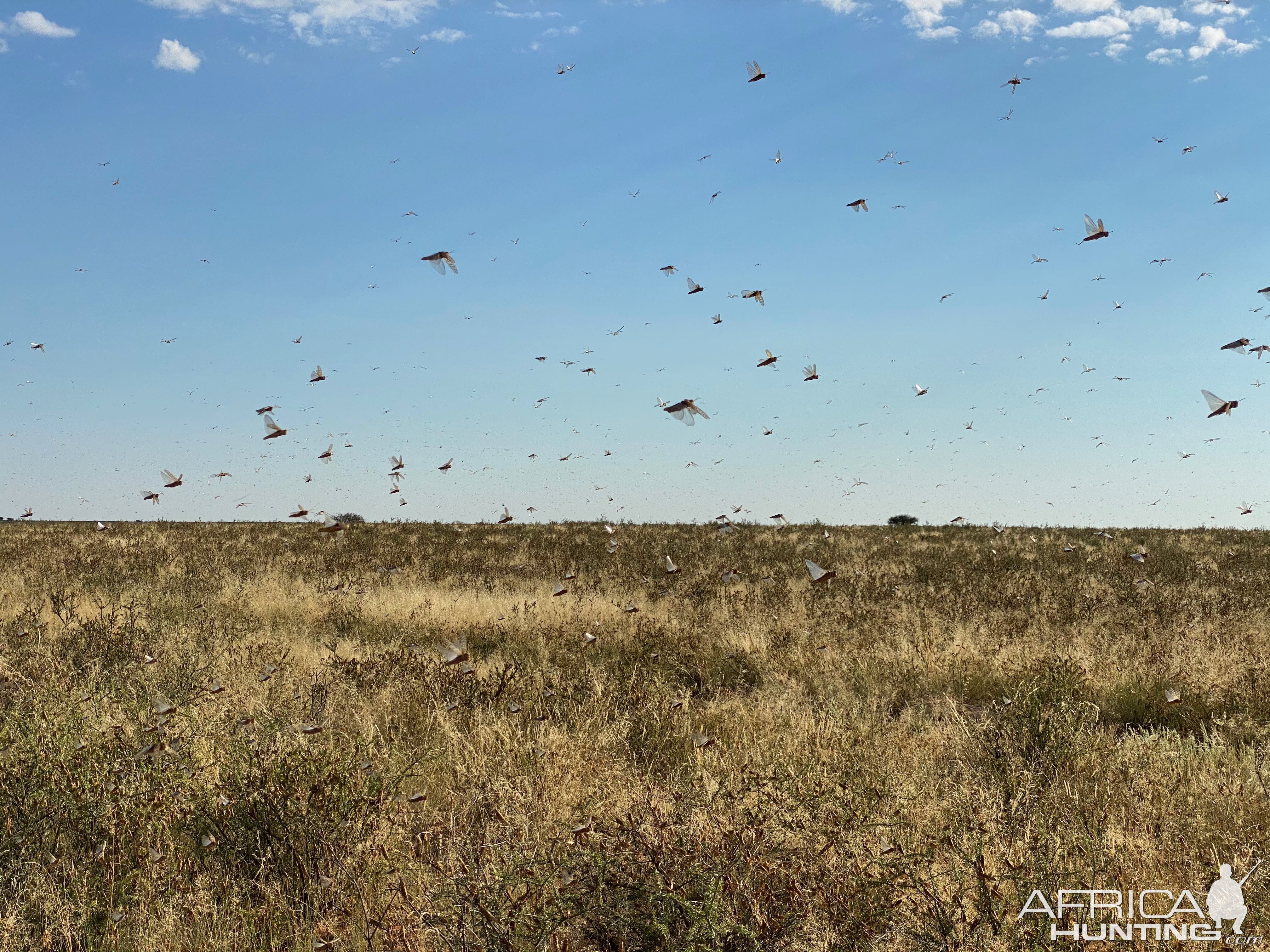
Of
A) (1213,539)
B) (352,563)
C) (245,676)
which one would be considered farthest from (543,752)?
(1213,539)

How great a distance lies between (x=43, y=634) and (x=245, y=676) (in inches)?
140

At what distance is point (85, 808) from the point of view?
4172 millimetres

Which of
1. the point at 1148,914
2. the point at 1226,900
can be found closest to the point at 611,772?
the point at 1148,914

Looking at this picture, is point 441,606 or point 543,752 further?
point 441,606

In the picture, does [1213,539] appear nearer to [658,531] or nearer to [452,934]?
[658,531]

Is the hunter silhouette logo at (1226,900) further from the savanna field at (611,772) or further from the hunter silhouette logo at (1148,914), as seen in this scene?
the savanna field at (611,772)

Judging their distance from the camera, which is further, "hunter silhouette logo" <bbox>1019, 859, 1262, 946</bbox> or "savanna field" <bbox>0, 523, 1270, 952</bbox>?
"savanna field" <bbox>0, 523, 1270, 952</bbox>

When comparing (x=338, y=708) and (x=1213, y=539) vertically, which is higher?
(x=338, y=708)

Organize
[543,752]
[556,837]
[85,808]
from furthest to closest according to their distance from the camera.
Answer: [543,752], [85,808], [556,837]

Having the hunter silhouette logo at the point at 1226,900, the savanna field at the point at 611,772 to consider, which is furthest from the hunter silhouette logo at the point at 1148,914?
the savanna field at the point at 611,772

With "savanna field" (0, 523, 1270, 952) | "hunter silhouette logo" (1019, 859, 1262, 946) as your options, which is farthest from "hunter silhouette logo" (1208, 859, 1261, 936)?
"savanna field" (0, 523, 1270, 952)

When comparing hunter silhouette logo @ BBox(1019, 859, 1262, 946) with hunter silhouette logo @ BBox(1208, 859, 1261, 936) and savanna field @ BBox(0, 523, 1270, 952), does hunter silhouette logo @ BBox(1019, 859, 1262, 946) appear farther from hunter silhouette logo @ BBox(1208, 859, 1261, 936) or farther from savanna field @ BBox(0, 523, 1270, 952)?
savanna field @ BBox(0, 523, 1270, 952)

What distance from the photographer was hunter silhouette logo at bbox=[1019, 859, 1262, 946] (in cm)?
299

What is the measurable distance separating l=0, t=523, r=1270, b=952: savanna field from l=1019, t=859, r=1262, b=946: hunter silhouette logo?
4.1 inches
